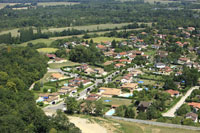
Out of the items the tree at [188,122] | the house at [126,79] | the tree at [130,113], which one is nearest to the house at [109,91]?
the house at [126,79]

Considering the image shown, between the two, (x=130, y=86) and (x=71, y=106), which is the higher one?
(x=71, y=106)

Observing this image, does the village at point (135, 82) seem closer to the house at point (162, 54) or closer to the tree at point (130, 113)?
the house at point (162, 54)

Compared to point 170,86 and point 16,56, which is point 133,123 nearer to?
point 170,86

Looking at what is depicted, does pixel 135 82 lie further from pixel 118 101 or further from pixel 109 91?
pixel 118 101

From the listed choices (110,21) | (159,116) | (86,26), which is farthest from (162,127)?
(110,21)

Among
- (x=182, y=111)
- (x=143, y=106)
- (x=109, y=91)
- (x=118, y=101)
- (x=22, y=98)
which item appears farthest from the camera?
(x=109, y=91)

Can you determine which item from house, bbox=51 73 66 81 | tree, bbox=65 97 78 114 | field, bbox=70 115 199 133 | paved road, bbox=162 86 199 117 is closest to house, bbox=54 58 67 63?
house, bbox=51 73 66 81

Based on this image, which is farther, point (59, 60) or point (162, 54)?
point (162, 54)

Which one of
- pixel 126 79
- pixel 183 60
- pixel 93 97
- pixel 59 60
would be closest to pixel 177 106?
pixel 93 97

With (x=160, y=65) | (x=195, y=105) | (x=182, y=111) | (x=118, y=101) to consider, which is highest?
(x=160, y=65)
